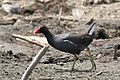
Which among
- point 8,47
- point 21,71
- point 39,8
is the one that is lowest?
point 39,8

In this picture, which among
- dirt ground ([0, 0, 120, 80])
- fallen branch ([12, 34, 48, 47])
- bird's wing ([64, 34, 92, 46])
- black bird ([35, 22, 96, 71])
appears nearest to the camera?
dirt ground ([0, 0, 120, 80])

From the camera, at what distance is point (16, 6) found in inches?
Result: 698

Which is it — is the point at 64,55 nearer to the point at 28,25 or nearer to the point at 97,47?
the point at 97,47

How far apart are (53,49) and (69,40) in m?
2.98

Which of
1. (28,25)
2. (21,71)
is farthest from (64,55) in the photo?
(28,25)

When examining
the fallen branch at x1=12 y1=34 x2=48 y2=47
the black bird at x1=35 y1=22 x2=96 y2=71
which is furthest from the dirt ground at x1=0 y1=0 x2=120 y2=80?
the black bird at x1=35 y1=22 x2=96 y2=71

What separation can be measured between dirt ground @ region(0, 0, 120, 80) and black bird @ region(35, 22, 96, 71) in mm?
285

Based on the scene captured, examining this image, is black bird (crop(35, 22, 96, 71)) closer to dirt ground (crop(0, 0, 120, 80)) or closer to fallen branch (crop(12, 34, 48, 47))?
dirt ground (crop(0, 0, 120, 80))

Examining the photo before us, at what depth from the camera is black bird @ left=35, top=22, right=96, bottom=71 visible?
9.14 m

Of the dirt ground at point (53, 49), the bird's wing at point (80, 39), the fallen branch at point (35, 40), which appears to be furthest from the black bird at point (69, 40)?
the fallen branch at point (35, 40)

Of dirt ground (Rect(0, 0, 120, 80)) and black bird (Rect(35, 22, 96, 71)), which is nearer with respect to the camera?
dirt ground (Rect(0, 0, 120, 80))

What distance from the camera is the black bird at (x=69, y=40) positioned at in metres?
9.14

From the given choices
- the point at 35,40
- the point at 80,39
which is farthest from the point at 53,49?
the point at 80,39

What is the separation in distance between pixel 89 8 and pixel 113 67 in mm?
8237
